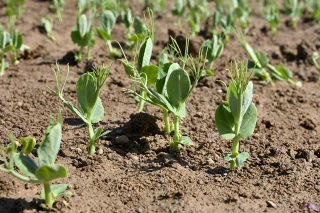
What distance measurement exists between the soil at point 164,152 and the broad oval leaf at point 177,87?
0.26 metres

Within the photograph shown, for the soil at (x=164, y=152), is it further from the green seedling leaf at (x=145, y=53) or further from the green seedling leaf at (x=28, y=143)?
the green seedling leaf at (x=145, y=53)

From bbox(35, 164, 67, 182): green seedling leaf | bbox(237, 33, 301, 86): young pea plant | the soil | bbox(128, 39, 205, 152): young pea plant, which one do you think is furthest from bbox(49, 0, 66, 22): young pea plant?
bbox(35, 164, 67, 182): green seedling leaf

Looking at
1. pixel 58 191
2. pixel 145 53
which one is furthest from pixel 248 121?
pixel 58 191

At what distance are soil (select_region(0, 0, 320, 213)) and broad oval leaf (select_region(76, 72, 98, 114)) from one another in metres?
0.25

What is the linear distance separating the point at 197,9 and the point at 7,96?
247 centimetres

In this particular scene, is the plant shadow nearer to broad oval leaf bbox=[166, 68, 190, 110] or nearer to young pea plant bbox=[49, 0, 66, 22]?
broad oval leaf bbox=[166, 68, 190, 110]

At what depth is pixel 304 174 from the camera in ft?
8.83

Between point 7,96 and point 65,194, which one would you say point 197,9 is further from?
point 65,194

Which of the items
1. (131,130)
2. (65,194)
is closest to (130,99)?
(131,130)

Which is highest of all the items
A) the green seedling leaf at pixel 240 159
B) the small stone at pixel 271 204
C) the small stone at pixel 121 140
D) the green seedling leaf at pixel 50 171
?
the green seedling leaf at pixel 50 171

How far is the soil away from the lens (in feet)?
8.07

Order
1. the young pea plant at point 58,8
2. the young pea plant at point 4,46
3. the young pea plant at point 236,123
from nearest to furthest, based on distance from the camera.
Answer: the young pea plant at point 236,123 < the young pea plant at point 4,46 < the young pea plant at point 58,8

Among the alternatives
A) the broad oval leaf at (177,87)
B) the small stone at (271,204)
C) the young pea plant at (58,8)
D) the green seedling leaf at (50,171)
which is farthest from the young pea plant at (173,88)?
the young pea plant at (58,8)

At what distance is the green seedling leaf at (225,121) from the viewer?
104 inches
